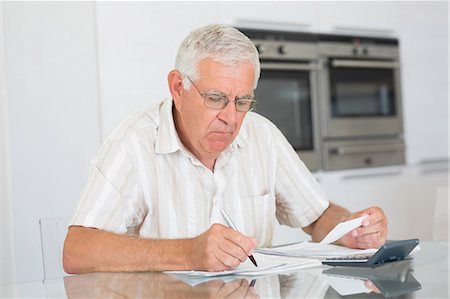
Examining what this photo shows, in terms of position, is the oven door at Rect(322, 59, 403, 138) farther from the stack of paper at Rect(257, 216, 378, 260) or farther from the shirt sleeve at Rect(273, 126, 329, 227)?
the stack of paper at Rect(257, 216, 378, 260)

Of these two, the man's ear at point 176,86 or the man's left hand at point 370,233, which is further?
the man's ear at point 176,86

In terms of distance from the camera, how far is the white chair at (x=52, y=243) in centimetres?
189

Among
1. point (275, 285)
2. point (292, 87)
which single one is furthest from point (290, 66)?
point (275, 285)

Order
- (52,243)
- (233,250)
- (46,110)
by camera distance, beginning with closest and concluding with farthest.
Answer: (233,250)
(52,243)
(46,110)

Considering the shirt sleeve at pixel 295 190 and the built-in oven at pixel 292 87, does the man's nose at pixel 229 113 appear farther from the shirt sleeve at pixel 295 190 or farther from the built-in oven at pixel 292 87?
the built-in oven at pixel 292 87

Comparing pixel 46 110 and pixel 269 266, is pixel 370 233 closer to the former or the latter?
pixel 269 266

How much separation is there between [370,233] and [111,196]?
61 centimetres

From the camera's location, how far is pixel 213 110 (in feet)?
5.98

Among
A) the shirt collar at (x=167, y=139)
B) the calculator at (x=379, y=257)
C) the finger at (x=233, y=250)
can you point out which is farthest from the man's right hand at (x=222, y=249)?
the shirt collar at (x=167, y=139)

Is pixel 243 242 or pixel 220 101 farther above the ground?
pixel 220 101

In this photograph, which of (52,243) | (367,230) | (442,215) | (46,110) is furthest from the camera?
(46,110)

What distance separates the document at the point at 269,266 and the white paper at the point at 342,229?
11 cm

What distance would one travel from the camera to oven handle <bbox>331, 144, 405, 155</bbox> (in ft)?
12.8

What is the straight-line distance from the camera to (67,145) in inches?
124
